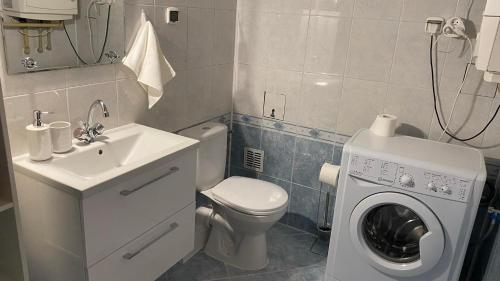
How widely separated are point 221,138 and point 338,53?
2.71 feet

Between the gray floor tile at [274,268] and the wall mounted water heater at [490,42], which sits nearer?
the wall mounted water heater at [490,42]

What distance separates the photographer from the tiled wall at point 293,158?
2.43m

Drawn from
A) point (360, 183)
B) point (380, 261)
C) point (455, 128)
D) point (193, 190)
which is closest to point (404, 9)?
point (455, 128)

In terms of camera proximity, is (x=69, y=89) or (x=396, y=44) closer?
(x=69, y=89)

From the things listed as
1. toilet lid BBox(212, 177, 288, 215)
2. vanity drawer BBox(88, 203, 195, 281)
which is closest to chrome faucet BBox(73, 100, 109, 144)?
vanity drawer BBox(88, 203, 195, 281)

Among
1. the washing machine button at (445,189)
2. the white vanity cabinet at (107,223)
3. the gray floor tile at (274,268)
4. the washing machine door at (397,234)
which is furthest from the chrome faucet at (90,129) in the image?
the washing machine button at (445,189)

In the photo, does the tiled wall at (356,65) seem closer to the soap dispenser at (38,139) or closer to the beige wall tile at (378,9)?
the beige wall tile at (378,9)

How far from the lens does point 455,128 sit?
6.72 feet

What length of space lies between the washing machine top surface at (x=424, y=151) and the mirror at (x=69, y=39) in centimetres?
120

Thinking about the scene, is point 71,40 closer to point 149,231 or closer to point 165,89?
point 165,89

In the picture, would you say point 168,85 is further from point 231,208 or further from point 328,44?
point 328,44

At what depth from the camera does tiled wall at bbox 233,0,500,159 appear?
1.97 metres

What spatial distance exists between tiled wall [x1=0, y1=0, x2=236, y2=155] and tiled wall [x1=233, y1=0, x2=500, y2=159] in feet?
0.66

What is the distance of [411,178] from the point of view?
5.66 ft
